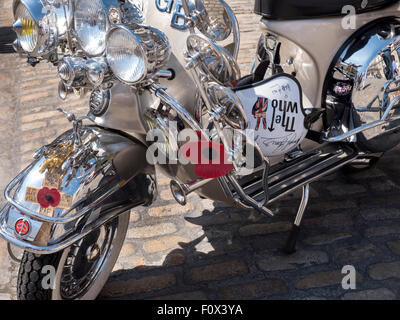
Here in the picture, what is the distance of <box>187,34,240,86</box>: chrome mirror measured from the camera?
1418mm

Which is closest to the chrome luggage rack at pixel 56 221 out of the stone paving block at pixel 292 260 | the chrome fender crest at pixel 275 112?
the chrome fender crest at pixel 275 112

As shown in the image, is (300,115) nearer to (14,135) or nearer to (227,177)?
(227,177)

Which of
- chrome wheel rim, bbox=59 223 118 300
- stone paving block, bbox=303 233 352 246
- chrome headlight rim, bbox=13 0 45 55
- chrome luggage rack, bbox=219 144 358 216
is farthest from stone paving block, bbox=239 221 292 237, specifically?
chrome headlight rim, bbox=13 0 45 55

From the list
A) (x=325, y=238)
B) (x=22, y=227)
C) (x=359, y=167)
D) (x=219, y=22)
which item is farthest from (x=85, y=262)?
(x=359, y=167)

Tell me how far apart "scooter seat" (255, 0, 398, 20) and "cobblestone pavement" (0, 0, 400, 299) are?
1133 millimetres

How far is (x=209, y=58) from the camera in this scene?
1.43 meters

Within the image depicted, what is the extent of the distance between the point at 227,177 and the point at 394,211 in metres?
1.38

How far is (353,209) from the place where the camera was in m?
2.80

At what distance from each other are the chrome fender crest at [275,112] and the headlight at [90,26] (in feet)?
1.81

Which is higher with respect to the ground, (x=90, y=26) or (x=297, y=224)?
(x=90, y=26)

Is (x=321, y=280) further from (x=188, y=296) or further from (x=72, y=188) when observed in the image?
(x=72, y=188)

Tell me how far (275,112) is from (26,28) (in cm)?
103

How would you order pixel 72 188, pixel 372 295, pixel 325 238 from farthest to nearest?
1. pixel 325 238
2. pixel 372 295
3. pixel 72 188
